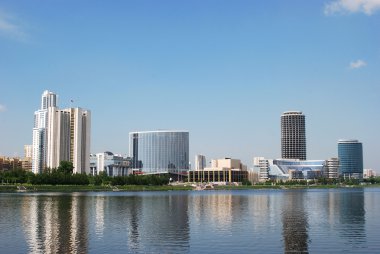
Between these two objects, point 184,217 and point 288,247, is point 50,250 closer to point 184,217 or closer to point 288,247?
point 288,247

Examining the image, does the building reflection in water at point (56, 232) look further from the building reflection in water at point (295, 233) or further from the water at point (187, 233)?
the building reflection in water at point (295, 233)

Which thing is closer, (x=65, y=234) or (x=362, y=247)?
(x=362, y=247)

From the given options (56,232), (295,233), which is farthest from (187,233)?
(56,232)

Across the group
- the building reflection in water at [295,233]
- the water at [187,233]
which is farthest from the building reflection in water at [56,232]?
the building reflection in water at [295,233]

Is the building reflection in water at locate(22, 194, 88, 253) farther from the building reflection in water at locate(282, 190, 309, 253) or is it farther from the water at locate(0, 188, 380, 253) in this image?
the building reflection in water at locate(282, 190, 309, 253)

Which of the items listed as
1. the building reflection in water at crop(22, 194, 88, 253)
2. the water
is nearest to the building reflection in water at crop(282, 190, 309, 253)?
the water

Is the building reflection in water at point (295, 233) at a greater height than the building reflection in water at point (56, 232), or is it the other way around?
the building reflection in water at point (56, 232)

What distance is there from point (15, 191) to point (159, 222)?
136590 mm

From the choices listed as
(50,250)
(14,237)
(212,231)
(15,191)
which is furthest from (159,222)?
(15,191)

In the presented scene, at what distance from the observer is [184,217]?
80.2m

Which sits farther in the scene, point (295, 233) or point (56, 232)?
point (56, 232)

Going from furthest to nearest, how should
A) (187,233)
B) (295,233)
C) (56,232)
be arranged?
(56,232) < (187,233) < (295,233)

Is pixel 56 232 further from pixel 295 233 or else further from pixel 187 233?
pixel 295 233

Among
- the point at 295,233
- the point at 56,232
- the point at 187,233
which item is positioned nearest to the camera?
the point at 295,233
